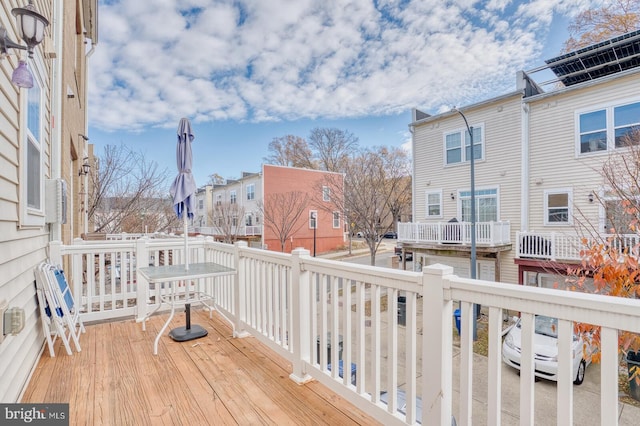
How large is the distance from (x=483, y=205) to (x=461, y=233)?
5.70 feet

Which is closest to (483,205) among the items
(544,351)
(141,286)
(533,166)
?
(533,166)

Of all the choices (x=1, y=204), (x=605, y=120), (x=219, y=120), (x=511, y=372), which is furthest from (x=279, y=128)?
(x=1, y=204)

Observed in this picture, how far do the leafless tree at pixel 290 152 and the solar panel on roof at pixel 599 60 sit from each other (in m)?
20.3

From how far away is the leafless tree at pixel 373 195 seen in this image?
484 inches

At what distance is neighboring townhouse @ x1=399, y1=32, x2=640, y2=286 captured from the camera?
9.18 m

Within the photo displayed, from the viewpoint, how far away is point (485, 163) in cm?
1153

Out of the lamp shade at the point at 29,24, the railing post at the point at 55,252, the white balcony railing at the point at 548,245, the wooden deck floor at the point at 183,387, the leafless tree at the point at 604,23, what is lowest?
the wooden deck floor at the point at 183,387

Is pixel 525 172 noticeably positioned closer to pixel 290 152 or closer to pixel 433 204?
pixel 433 204

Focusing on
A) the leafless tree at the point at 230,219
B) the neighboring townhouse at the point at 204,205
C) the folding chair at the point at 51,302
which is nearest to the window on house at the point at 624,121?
the folding chair at the point at 51,302

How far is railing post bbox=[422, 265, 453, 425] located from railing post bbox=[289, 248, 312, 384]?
115cm

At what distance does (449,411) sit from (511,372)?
606 cm

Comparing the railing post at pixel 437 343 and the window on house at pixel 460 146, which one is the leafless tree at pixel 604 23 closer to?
the window on house at pixel 460 146

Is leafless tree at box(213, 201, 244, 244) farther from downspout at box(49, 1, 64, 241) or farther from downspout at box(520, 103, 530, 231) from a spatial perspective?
downspout at box(49, 1, 64, 241)

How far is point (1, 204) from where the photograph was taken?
194 centimetres
